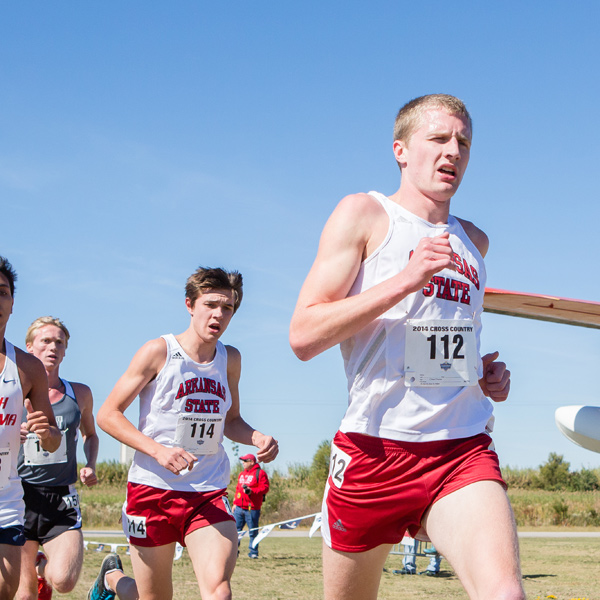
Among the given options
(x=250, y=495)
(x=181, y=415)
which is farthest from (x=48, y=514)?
(x=250, y=495)

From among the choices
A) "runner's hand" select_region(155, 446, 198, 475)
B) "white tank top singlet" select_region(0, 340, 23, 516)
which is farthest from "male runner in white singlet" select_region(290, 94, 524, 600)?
"white tank top singlet" select_region(0, 340, 23, 516)

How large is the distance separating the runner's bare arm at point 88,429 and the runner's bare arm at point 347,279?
14.0ft

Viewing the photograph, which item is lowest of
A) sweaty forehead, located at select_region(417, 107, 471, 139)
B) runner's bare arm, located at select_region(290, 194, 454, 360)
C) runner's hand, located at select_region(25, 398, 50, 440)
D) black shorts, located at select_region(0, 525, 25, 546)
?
black shorts, located at select_region(0, 525, 25, 546)

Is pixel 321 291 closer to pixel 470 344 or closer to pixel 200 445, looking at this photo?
pixel 470 344

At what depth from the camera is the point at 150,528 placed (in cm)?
498

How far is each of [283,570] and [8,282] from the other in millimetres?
9928

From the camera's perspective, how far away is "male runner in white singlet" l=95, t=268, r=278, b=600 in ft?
15.8

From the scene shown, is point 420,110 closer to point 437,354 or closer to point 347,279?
point 347,279

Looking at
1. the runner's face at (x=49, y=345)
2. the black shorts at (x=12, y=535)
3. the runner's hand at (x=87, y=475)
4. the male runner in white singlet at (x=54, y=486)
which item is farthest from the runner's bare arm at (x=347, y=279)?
the runner's hand at (x=87, y=475)

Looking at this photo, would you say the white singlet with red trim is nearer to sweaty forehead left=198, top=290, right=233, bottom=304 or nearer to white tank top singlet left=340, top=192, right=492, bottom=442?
sweaty forehead left=198, top=290, right=233, bottom=304

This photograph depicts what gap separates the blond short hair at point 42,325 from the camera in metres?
6.75

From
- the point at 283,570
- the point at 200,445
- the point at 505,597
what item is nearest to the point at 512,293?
the point at 283,570

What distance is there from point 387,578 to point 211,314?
832 cm

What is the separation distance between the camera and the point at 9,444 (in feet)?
14.2
